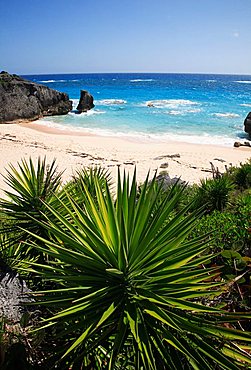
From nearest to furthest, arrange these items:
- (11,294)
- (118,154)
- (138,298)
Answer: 1. (138,298)
2. (11,294)
3. (118,154)

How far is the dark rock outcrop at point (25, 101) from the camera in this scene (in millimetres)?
32469

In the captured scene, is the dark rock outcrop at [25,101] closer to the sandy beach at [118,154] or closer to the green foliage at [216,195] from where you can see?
the sandy beach at [118,154]

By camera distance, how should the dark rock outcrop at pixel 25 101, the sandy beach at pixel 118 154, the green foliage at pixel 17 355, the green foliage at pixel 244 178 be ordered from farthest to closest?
the dark rock outcrop at pixel 25 101 → the sandy beach at pixel 118 154 → the green foliage at pixel 244 178 → the green foliage at pixel 17 355

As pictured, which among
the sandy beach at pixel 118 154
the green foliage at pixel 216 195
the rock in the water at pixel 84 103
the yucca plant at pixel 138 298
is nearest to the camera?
the yucca plant at pixel 138 298

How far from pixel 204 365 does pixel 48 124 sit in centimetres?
3230

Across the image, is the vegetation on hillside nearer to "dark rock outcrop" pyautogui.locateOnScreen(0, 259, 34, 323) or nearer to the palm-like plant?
"dark rock outcrop" pyautogui.locateOnScreen(0, 259, 34, 323)

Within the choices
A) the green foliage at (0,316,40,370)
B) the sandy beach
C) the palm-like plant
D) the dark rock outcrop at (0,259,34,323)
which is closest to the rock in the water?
the sandy beach

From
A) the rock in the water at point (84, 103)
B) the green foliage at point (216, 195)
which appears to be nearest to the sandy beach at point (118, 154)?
the green foliage at point (216, 195)

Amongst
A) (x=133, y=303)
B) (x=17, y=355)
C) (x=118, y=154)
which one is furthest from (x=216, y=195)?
(x=118, y=154)

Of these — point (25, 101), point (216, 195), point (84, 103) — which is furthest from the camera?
point (84, 103)

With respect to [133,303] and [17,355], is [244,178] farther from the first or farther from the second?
[17,355]

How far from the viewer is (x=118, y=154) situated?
19.5 meters

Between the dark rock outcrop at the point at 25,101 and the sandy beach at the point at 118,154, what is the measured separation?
8.75m

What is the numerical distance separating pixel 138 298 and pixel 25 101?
3549cm
